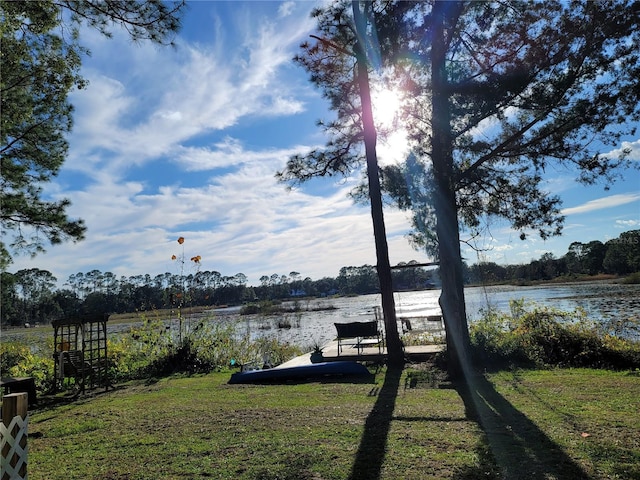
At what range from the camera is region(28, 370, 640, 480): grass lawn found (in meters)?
3.22

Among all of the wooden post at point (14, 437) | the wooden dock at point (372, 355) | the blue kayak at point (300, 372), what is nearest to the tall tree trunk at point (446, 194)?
the wooden dock at point (372, 355)

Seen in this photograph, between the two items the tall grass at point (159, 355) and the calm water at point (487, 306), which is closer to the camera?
the tall grass at point (159, 355)

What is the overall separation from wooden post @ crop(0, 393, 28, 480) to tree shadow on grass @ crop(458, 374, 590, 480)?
9.15ft

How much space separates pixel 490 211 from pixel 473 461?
230 inches

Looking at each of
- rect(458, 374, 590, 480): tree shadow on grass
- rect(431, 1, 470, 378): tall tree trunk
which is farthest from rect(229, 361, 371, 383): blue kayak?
rect(458, 374, 590, 480): tree shadow on grass

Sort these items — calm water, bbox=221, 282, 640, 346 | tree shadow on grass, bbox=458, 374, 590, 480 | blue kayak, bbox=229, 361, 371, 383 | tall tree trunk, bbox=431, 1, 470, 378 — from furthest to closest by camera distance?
1. calm water, bbox=221, 282, 640, 346
2. blue kayak, bbox=229, 361, 371, 383
3. tall tree trunk, bbox=431, 1, 470, 378
4. tree shadow on grass, bbox=458, 374, 590, 480

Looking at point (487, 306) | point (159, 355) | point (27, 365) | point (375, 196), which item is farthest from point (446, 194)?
point (27, 365)

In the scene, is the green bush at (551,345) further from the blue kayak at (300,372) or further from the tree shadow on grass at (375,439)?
the tree shadow on grass at (375,439)

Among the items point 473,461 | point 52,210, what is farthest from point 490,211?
point 52,210

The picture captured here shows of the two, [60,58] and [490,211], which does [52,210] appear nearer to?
[60,58]

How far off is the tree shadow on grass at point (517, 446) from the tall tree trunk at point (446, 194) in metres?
2.00

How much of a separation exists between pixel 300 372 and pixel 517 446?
15.4 ft

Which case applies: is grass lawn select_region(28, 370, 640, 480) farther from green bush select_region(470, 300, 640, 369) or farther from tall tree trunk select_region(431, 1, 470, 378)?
green bush select_region(470, 300, 640, 369)

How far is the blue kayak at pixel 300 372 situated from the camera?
7.67 metres
